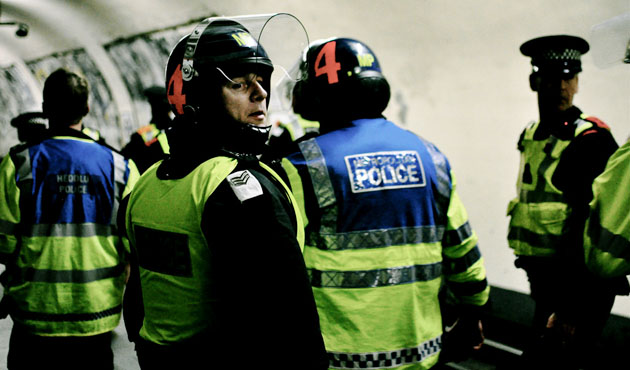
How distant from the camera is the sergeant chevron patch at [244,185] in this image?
1063 mm

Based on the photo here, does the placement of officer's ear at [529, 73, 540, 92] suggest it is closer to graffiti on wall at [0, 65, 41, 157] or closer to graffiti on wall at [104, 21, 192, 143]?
graffiti on wall at [104, 21, 192, 143]

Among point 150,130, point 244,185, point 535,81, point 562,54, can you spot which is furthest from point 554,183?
point 150,130

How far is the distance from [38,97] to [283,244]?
557 inches

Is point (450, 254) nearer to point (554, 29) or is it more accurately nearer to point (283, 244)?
point (283, 244)

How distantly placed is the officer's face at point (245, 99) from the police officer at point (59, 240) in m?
1.52

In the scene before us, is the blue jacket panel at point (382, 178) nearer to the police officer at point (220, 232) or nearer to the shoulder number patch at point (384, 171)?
the shoulder number patch at point (384, 171)

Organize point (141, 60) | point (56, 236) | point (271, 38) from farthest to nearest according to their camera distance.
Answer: point (141, 60) → point (56, 236) → point (271, 38)

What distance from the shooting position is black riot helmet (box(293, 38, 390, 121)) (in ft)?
6.49

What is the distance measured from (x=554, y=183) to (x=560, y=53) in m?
0.88

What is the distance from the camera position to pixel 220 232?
1.07 m

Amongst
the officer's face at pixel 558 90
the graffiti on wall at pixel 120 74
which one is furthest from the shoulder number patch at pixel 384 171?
the graffiti on wall at pixel 120 74

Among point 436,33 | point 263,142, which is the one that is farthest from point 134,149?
point 263,142

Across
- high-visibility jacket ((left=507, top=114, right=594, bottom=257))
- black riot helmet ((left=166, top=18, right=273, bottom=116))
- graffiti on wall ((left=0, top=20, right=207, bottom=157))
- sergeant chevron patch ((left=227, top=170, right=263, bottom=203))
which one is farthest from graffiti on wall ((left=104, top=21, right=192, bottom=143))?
sergeant chevron patch ((left=227, top=170, right=263, bottom=203))

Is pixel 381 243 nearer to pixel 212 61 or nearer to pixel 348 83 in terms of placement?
pixel 348 83
